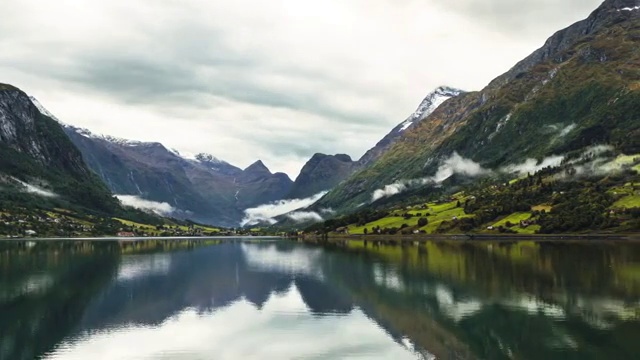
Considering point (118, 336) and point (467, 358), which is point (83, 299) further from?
point (467, 358)

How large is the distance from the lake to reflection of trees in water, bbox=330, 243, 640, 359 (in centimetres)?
17

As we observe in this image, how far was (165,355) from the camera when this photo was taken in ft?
159

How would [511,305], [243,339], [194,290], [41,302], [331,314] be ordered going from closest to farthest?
[243,339], [331,314], [511,305], [41,302], [194,290]

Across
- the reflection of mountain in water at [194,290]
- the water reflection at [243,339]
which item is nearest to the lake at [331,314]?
the water reflection at [243,339]

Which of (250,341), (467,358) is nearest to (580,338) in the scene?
(467,358)

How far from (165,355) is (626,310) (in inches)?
1996

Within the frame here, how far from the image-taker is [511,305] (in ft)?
229

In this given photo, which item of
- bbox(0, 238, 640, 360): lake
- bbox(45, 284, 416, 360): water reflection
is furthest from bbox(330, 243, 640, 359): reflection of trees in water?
bbox(45, 284, 416, 360): water reflection

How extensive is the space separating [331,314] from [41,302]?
3889 cm

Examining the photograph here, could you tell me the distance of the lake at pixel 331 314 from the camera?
→ 49562mm

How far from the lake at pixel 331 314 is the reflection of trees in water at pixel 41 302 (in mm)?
189

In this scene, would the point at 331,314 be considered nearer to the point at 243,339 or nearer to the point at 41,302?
the point at 243,339

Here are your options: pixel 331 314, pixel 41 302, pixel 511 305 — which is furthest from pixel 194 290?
pixel 511 305

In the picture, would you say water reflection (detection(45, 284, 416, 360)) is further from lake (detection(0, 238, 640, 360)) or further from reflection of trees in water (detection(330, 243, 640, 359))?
reflection of trees in water (detection(330, 243, 640, 359))
